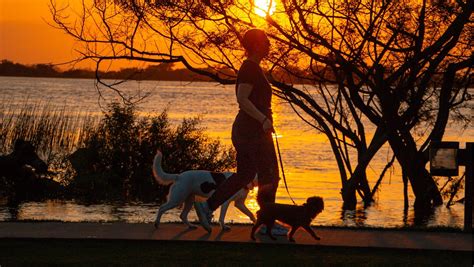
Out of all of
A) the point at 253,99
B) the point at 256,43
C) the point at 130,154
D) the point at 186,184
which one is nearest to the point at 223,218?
the point at 186,184

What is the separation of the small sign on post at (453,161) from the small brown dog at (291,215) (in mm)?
2125

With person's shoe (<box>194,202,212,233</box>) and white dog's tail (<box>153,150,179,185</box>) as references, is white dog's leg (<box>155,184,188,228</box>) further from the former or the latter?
person's shoe (<box>194,202,212,233</box>)

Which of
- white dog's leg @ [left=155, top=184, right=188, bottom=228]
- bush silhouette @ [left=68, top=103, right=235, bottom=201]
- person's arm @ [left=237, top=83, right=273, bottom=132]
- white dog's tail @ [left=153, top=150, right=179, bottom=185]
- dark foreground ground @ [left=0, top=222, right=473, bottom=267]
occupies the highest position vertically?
person's arm @ [left=237, top=83, right=273, bottom=132]

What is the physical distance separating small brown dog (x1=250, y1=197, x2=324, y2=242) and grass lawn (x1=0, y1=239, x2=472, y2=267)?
14.8 inches

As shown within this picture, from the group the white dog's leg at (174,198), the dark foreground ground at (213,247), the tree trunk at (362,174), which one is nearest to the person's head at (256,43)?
the white dog's leg at (174,198)

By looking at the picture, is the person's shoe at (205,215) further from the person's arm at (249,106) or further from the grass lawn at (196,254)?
the person's arm at (249,106)

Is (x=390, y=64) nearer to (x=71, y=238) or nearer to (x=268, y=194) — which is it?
(x=268, y=194)

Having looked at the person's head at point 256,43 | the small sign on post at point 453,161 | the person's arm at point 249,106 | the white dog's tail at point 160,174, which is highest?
the person's head at point 256,43

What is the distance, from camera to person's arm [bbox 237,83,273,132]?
402 inches

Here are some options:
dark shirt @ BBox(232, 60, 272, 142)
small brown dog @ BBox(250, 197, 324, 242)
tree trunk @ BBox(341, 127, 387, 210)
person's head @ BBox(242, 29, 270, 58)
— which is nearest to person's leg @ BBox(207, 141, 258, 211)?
dark shirt @ BBox(232, 60, 272, 142)

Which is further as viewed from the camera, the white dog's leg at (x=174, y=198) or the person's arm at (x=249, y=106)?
the white dog's leg at (x=174, y=198)

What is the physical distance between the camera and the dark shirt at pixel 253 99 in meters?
10.4

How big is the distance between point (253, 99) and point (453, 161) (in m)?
2.93

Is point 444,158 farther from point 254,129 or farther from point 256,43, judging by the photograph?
point 256,43
